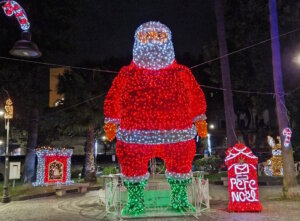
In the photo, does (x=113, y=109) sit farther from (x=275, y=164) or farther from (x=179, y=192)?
(x=275, y=164)

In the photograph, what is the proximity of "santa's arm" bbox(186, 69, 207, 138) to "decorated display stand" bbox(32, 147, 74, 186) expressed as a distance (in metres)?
12.7

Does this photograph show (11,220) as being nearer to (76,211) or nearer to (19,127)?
(76,211)

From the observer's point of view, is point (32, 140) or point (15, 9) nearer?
point (15, 9)

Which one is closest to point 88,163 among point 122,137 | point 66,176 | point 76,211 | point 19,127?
point 66,176

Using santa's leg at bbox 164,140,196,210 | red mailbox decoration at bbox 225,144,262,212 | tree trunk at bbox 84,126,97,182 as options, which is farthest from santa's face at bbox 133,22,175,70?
tree trunk at bbox 84,126,97,182

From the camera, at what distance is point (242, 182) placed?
9.47 metres

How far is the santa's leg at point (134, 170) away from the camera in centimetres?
853

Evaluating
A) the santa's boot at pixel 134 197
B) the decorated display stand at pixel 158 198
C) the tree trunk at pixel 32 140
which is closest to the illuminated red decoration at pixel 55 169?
the tree trunk at pixel 32 140

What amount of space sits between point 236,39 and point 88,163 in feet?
38.6

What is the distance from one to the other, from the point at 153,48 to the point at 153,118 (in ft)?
5.82

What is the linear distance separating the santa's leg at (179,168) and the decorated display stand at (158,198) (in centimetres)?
31

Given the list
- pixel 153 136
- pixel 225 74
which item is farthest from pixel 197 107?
pixel 225 74

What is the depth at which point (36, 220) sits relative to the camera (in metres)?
9.17

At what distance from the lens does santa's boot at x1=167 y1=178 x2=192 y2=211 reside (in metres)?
8.74
